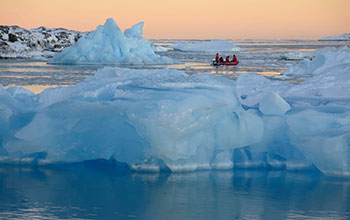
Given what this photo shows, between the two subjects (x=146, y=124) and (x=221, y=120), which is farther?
(x=221, y=120)

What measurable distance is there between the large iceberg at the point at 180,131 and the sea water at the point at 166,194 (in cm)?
15

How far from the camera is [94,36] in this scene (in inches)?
954

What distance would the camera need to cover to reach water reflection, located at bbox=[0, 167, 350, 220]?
4023 millimetres

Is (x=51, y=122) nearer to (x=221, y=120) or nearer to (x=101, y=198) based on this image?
(x=101, y=198)

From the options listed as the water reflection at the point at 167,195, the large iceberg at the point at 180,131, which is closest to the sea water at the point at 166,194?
the water reflection at the point at 167,195

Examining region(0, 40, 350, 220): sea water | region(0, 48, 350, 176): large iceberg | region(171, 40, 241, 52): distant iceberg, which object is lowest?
region(171, 40, 241, 52): distant iceberg

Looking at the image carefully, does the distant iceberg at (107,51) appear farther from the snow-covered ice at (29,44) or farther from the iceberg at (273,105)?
the iceberg at (273,105)

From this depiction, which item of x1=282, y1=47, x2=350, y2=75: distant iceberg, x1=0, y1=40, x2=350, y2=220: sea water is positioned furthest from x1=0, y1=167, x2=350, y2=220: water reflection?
x1=282, y1=47, x2=350, y2=75: distant iceberg

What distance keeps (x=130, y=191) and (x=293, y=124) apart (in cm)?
175

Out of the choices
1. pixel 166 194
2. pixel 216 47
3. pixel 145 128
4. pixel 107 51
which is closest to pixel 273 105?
pixel 145 128

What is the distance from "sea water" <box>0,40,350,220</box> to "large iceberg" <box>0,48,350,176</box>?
154mm

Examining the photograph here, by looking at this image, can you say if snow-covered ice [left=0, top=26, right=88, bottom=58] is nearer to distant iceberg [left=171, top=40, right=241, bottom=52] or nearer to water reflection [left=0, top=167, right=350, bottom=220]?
distant iceberg [left=171, top=40, right=241, bottom=52]

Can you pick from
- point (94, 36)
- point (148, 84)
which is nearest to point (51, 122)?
point (148, 84)

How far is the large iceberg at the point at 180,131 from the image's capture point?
4.84 meters
